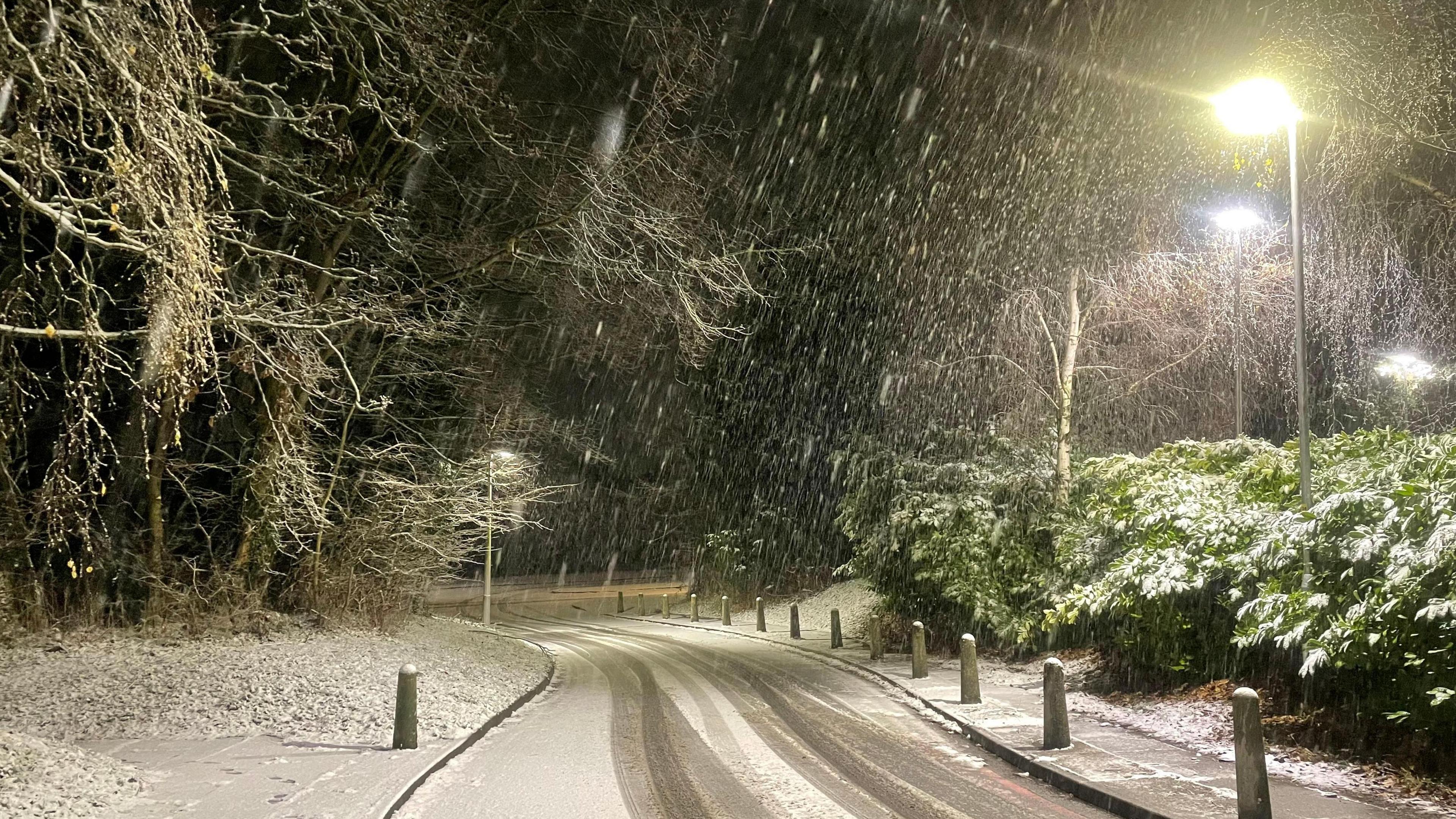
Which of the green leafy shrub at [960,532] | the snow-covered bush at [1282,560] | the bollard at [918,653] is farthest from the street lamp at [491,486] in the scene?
the snow-covered bush at [1282,560]

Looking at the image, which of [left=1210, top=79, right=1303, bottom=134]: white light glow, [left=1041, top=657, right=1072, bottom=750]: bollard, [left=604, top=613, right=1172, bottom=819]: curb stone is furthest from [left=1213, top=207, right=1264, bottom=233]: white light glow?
[left=1041, top=657, right=1072, bottom=750]: bollard

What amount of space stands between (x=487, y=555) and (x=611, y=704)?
648 inches

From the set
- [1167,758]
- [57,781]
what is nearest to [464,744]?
[57,781]

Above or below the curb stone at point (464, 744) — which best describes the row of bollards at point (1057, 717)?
above

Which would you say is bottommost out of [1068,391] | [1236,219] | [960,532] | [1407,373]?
[960,532]

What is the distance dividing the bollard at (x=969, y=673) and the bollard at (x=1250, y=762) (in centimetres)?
496

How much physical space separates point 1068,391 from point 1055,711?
28.4 ft

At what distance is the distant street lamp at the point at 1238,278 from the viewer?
1417cm

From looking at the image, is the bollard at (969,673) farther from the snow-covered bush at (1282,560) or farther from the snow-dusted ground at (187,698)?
the snow-dusted ground at (187,698)

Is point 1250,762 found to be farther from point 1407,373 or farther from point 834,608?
point 834,608

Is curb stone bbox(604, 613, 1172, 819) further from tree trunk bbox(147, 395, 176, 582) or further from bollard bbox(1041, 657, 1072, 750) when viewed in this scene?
tree trunk bbox(147, 395, 176, 582)

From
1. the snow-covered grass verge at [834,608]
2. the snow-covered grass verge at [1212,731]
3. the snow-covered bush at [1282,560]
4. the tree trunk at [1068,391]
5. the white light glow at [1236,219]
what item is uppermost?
the white light glow at [1236,219]

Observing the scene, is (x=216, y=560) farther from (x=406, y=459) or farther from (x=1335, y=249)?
(x=1335, y=249)

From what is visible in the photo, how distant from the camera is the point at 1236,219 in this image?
46.3 feet
